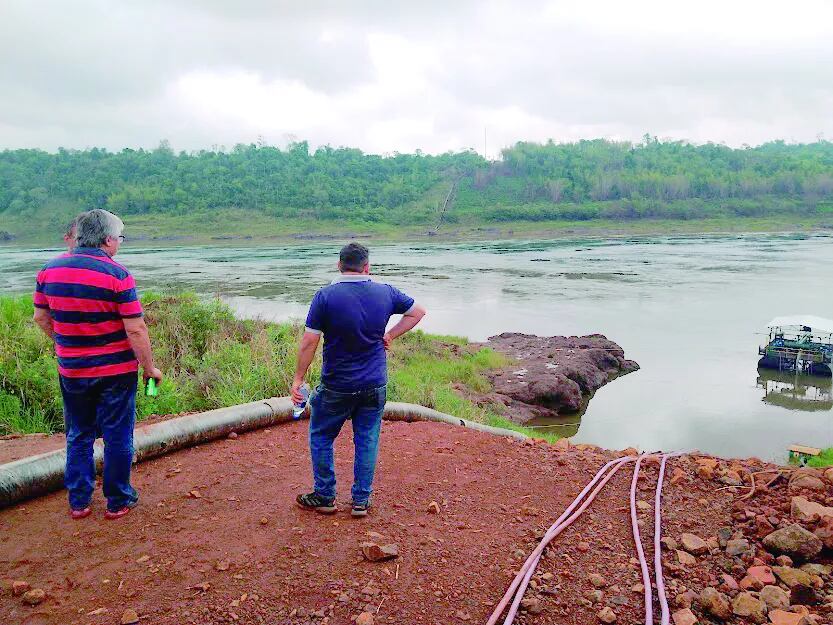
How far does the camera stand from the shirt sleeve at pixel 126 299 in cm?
331

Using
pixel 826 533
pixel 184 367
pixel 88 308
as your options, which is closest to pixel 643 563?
pixel 826 533

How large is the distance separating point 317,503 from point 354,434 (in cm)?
46

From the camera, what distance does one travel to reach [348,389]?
11.4ft

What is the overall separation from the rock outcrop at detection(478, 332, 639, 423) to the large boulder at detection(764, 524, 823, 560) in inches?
411

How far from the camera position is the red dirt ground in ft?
9.26

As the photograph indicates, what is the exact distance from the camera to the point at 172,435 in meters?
4.64

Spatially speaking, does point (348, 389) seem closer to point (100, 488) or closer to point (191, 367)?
point (100, 488)

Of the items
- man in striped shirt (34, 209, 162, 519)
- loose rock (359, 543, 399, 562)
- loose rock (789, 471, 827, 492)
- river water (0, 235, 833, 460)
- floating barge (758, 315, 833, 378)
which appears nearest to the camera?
loose rock (359, 543, 399, 562)

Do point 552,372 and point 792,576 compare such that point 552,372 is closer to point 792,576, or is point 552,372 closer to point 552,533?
point 552,533

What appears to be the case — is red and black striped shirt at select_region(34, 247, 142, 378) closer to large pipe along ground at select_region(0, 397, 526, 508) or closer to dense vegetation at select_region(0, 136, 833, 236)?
large pipe along ground at select_region(0, 397, 526, 508)

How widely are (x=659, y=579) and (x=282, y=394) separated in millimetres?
4368

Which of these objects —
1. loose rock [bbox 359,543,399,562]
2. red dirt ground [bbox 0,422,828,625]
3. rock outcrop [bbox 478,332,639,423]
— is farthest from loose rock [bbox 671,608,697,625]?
rock outcrop [bbox 478,332,639,423]

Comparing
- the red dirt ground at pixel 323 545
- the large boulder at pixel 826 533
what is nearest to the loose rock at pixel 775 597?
the red dirt ground at pixel 323 545

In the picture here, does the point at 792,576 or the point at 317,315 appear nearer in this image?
the point at 792,576
